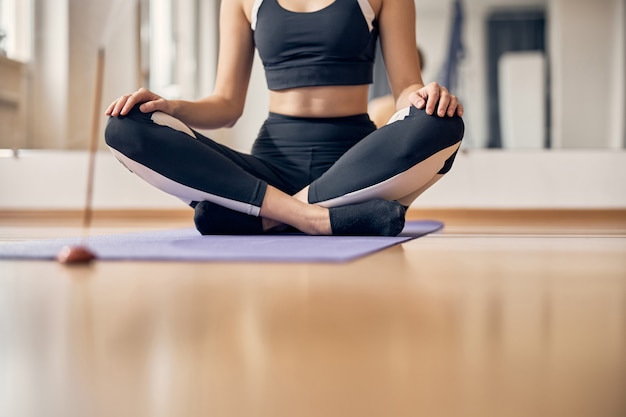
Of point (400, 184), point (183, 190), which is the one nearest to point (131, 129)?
point (183, 190)

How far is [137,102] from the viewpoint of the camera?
1725 mm

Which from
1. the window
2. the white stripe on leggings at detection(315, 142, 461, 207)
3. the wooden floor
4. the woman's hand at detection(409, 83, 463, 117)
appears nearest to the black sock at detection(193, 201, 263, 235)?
the white stripe on leggings at detection(315, 142, 461, 207)

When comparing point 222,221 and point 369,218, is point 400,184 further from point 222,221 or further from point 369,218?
point 222,221

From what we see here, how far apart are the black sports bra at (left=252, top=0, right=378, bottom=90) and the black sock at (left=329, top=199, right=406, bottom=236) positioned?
425mm

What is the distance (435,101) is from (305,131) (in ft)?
1.49

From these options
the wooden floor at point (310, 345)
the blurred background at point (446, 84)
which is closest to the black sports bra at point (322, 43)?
the wooden floor at point (310, 345)

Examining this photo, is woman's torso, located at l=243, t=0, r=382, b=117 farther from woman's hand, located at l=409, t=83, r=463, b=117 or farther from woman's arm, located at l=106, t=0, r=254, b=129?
woman's hand, located at l=409, t=83, r=463, b=117

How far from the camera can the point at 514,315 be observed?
726 millimetres

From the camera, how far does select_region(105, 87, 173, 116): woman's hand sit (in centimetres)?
171

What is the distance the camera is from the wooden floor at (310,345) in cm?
47

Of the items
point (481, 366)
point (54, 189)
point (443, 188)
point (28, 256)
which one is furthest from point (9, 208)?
point (481, 366)

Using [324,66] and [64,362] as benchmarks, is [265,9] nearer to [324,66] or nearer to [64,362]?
[324,66]

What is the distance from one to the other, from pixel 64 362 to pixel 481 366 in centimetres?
31

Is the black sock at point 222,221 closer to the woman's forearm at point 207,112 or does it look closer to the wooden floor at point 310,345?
the woman's forearm at point 207,112
